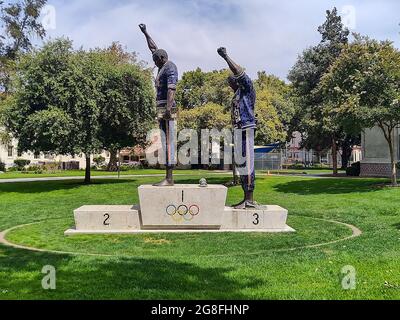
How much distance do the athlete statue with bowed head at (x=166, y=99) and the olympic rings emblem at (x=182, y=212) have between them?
74cm

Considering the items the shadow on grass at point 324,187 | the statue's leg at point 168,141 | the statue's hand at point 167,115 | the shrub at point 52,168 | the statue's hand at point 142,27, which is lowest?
the shadow on grass at point 324,187

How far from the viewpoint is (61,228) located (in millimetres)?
12062

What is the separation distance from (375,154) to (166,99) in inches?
995

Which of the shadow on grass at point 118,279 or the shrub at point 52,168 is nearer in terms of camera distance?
the shadow on grass at point 118,279

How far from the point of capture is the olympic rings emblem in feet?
36.7

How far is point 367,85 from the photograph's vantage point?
22.2 meters

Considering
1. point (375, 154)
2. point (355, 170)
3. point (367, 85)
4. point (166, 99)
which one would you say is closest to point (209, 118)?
point (367, 85)

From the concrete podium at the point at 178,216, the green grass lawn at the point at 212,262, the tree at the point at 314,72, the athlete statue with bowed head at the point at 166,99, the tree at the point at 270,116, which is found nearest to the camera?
the green grass lawn at the point at 212,262

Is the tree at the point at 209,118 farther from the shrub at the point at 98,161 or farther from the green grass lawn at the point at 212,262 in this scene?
the shrub at the point at 98,161

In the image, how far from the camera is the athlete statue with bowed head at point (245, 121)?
11992 millimetres

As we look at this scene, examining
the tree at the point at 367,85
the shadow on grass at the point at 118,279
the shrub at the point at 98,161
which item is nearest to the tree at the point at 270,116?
the tree at the point at 367,85

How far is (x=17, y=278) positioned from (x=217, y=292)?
9.28 ft

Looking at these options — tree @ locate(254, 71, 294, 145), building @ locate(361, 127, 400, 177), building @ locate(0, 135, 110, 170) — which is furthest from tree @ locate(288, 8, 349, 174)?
building @ locate(0, 135, 110, 170)

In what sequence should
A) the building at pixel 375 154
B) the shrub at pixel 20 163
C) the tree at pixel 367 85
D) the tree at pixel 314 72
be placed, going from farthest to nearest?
the shrub at pixel 20 163
the tree at pixel 314 72
the building at pixel 375 154
the tree at pixel 367 85
